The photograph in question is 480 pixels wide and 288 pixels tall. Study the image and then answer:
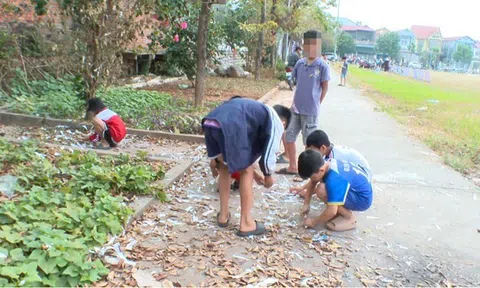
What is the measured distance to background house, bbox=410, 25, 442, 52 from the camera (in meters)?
125

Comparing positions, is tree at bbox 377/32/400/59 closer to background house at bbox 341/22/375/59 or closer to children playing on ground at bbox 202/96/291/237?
background house at bbox 341/22/375/59

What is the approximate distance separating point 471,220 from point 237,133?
275 cm

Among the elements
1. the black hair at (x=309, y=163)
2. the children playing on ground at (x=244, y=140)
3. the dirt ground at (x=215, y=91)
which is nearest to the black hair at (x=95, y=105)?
the children playing on ground at (x=244, y=140)

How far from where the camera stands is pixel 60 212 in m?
3.33

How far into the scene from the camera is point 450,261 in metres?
3.58

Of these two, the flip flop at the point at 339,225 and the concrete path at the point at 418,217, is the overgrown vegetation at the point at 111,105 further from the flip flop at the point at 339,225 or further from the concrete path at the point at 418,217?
the flip flop at the point at 339,225

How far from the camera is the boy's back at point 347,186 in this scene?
3.67 meters

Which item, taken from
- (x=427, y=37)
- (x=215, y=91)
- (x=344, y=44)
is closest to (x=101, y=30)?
(x=215, y=91)

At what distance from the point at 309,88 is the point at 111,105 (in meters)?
3.92


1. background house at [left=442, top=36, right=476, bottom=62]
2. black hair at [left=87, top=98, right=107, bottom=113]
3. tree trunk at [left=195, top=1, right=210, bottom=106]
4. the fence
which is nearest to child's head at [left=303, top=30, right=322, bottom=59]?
black hair at [left=87, top=98, right=107, bottom=113]

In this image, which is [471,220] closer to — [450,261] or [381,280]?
[450,261]

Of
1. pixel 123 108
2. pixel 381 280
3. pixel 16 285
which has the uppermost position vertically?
pixel 123 108

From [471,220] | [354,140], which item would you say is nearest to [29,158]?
[471,220]

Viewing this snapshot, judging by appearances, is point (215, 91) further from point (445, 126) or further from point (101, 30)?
point (101, 30)
